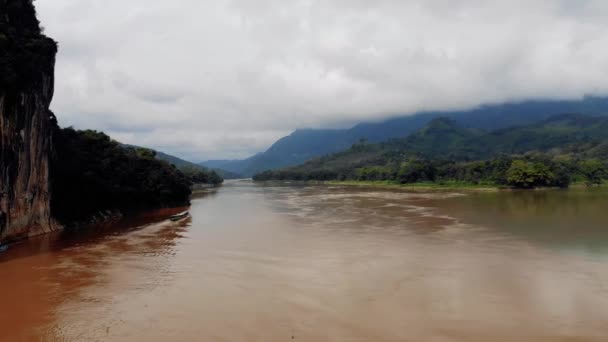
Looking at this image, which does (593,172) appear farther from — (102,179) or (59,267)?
(59,267)

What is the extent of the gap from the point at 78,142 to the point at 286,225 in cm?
1961

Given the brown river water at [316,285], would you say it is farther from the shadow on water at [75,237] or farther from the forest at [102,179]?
the forest at [102,179]

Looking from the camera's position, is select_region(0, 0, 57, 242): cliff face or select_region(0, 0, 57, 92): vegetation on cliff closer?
select_region(0, 0, 57, 92): vegetation on cliff

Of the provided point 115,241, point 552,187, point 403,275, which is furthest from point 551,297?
point 552,187

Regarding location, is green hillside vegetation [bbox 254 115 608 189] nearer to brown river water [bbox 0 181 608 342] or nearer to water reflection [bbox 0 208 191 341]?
brown river water [bbox 0 181 608 342]

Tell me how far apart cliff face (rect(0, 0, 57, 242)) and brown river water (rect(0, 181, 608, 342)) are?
2052mm

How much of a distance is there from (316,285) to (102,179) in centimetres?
2646

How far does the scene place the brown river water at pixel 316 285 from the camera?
10023 millimetres

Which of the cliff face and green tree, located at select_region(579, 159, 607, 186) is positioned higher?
the cliff face

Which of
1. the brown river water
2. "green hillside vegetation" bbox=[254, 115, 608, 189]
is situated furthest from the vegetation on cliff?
"green hillside vegetation" bbox=[254, 115, 608, 189]

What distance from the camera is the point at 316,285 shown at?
13617 millimetres

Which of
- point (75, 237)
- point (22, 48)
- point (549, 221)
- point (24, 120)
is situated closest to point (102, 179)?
point (75, 237)

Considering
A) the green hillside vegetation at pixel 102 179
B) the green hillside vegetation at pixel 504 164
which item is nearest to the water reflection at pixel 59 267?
the green hillside vegetation at pixel 102 179

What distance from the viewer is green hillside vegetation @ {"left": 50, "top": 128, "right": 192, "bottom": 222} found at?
95.9 feet
